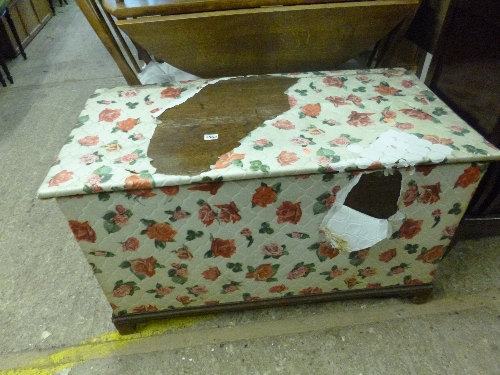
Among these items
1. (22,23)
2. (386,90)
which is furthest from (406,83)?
(22,23)

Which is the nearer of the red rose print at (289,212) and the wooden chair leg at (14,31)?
the red rose print at (289,212)

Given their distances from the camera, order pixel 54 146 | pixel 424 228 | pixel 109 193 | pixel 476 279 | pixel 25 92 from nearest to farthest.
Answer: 1. pixel 109 193
2. pixel 424 228
3. pixel 476 279
4. pixel 54 146
5. pixel 25 92

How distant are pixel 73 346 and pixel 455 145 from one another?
1080 mm

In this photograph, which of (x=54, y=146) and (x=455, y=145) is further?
(x=54, y=146)

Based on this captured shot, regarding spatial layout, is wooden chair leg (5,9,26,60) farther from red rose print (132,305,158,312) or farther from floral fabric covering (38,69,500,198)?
red rose print (132,305,158,312)

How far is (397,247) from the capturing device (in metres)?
0.93

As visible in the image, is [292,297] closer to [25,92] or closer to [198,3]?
[198,3]

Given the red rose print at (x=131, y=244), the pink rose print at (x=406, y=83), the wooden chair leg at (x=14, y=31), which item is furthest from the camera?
the wooden chair leg at (x=14, y=31)

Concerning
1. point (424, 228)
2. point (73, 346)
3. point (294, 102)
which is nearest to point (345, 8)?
point (294, 102)

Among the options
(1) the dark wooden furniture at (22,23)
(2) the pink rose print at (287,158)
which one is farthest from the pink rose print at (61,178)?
(1) the dark wooden furniture at (22,23)

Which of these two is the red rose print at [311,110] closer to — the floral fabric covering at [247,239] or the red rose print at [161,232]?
the floral fabric covering at [247,239]

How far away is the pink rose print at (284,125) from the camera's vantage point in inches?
34.4

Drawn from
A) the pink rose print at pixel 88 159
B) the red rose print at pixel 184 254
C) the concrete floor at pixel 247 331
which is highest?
the pink rose print at pixel 88 159

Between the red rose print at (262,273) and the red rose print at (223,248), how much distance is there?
92 mm
